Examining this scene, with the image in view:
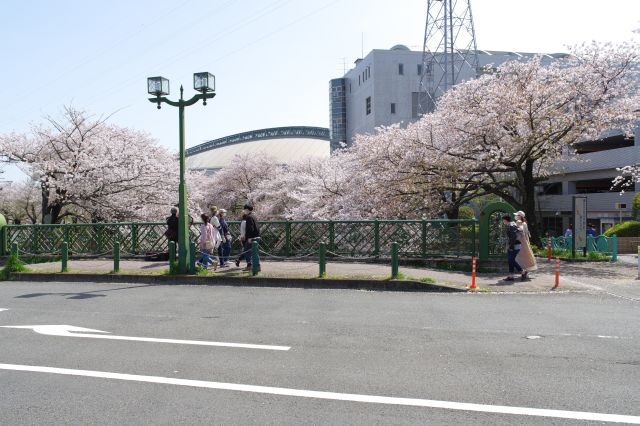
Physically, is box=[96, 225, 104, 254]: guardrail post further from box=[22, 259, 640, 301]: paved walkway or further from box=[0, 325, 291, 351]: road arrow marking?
box=[0, 325, 291, 351]: road arrow marking

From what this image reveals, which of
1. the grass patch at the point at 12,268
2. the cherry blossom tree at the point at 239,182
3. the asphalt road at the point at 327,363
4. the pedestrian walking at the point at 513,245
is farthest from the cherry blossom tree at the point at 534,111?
the cherry blossom tree at the point at 239,182

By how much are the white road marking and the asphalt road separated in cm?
2

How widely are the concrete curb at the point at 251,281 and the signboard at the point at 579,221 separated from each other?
1109cm

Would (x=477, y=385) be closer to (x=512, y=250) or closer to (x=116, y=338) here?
(x=116, y=338)

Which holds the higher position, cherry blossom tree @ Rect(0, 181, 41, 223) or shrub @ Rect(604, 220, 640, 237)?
cherry blossom tree @ Rect(0, 181, 41, 223)

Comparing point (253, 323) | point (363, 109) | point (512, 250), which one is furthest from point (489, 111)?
point (363, 109)

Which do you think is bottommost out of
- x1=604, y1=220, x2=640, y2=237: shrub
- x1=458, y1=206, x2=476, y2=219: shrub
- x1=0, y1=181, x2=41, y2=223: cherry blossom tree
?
x1=604, y1=220, x2=640, y2=237: shrub

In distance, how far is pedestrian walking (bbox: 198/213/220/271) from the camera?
1395 cm

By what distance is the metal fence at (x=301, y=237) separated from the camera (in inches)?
608

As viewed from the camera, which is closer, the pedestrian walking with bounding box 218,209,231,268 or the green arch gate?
the green arch gate

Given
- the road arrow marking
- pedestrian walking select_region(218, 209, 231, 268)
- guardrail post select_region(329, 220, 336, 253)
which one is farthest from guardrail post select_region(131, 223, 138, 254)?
the road arrow marking

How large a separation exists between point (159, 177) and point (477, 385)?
24907 millimetres

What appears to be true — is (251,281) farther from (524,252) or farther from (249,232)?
(524,252)

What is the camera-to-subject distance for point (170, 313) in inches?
362
